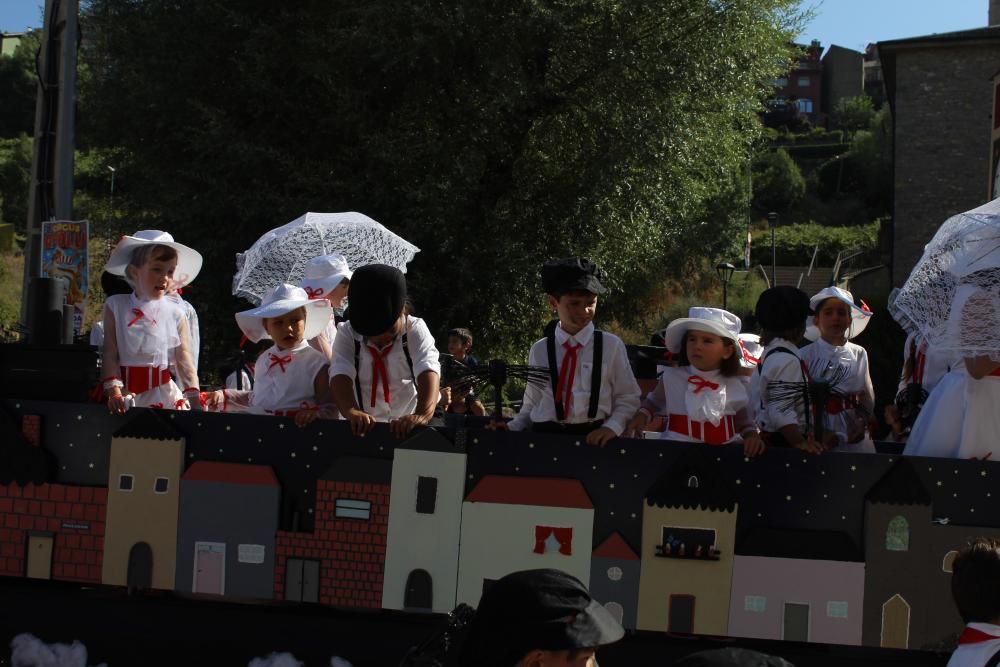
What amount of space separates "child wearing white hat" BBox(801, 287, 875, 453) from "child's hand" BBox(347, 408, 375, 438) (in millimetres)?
1924

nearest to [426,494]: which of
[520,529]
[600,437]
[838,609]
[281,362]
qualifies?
[520,529]

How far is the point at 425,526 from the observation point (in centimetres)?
397

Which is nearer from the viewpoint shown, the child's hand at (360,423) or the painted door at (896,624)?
the painted door at (896,624)

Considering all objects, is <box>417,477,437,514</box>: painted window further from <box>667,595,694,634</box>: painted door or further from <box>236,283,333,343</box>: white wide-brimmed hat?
<box>236,283,333,343</box>: white wide-brimmed hat

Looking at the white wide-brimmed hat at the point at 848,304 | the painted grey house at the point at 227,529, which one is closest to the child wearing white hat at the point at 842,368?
the white wide-brimmed hat at the point at 848,304

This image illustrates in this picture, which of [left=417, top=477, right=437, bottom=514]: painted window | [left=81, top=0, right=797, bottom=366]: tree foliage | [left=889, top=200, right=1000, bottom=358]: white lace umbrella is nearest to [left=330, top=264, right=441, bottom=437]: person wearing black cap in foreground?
[left=417, top=477, right=437, bottom=514]: painted window

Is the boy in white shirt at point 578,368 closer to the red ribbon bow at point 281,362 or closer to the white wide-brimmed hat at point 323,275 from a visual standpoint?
the red ribbon bow at point 281,362

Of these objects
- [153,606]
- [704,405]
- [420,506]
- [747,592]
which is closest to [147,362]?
[153,606]

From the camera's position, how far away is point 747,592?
382cm

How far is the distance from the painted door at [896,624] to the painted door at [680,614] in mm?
659

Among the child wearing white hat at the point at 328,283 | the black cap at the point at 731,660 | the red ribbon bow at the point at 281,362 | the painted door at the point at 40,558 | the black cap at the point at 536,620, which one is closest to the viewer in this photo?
the black cap at the point at 731,660

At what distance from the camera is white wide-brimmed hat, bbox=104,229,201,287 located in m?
5.09

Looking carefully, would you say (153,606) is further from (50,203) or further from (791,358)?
(50,203)

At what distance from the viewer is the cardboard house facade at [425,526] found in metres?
3.94
